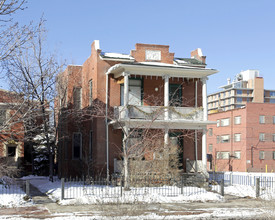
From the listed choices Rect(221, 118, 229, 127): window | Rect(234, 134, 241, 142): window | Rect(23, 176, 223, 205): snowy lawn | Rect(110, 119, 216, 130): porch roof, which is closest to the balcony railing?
Rect(110, 119, 216, 130): porch roof

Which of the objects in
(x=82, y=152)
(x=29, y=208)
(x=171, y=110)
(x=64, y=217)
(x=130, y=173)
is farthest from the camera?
(x=82, y=152)

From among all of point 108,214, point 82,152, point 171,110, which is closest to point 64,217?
point 108,214

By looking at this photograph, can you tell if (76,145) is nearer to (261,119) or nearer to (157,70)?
(157,70)

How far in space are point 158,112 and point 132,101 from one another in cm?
349

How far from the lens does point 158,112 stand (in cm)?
2289

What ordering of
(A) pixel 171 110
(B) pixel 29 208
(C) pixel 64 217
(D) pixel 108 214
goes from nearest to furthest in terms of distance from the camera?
(D) pixel 108 214
(C) pixel 64 217
(B) pixel 29 208
(A) pixel 171 110

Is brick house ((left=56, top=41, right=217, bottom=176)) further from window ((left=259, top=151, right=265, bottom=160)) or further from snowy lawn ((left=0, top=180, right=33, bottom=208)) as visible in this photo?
window ((left=259, top=151, right=265, bottom=160))

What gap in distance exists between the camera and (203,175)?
2412 cm

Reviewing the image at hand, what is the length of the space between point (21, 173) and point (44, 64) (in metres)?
11.6

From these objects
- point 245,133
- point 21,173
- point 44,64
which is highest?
point 44,64

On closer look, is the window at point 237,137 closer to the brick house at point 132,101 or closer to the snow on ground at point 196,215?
the brick house at point 132,101

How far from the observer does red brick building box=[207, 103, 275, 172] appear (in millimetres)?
54469

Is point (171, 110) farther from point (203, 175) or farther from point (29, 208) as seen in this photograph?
point (29, 208)

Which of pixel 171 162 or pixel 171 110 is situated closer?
pixel 171 162
